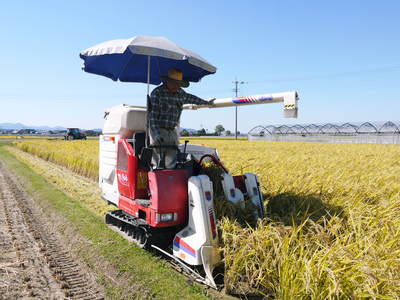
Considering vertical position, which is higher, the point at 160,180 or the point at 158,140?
the point at 158,140

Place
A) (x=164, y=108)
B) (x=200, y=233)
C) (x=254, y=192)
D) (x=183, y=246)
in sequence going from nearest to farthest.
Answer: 1. (x=200, y=233)
2. (x=183, y=246)
3. (x=254, y=192)
4. (x=164, y=108)

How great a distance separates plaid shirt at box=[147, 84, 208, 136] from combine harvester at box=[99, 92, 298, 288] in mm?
371

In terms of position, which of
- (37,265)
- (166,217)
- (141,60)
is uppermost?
(141,60)

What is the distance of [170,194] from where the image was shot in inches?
158

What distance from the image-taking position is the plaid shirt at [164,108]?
4.47 meters

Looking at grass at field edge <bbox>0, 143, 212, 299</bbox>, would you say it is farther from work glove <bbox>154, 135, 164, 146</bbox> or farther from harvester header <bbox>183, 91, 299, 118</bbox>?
harvester header <bbox>183, 91, 299, 118</bbox>

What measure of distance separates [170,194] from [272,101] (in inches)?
69.1

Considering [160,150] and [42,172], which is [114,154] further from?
[42,172]

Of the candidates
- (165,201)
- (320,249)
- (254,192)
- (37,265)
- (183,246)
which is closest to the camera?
(320,249)

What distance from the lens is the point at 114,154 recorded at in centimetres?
556

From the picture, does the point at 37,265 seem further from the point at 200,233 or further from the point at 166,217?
the point at 200,233

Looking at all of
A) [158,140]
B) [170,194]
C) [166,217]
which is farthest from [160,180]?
[158,140]

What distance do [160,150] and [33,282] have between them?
7.28ft

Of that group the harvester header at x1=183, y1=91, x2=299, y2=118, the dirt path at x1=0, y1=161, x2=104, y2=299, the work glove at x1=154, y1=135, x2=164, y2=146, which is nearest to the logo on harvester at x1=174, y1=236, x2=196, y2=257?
the dirt path at x1=0, y1=161, x2=104, y2=299
